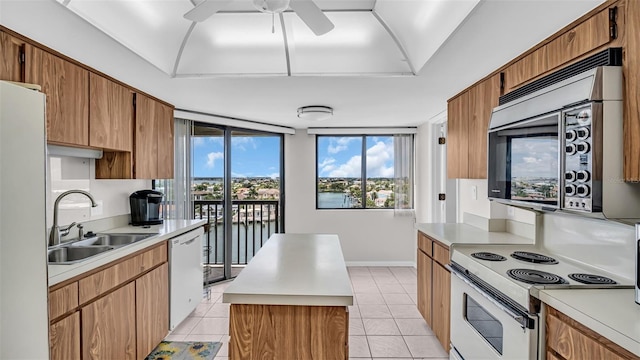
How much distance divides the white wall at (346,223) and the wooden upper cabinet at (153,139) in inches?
77.3

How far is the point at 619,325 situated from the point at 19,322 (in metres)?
2.19

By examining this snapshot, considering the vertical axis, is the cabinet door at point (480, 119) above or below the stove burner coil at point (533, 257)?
above

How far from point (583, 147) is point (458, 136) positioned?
1.54 meters

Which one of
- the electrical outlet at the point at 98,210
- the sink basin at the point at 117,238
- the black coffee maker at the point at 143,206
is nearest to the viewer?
the sink basin at the point at 117,238

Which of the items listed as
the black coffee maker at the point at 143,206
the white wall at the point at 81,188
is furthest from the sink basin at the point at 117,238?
the black coffee maker at the point at 143,206

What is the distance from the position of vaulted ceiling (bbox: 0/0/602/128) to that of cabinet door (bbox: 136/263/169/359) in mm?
1585

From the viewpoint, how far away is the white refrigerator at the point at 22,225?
3.66 ft

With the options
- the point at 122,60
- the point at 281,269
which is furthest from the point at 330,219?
the point at 122,60

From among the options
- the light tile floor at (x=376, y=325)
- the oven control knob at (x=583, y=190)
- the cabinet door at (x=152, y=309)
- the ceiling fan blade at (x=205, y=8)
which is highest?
the ceiling fan blade at (x=205, y=8)

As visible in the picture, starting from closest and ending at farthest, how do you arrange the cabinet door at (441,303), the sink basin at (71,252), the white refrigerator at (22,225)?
the white refrigerator at (22,225) < the sink basin at (71,252) < the cabinet door at (441,303)

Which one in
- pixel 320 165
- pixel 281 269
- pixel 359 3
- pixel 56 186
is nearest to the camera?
pixel 281 269

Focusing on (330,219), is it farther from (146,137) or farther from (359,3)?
(359,3)

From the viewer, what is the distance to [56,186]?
7.32 ft

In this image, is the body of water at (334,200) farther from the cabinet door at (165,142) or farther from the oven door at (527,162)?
the oven door at (527,162)
